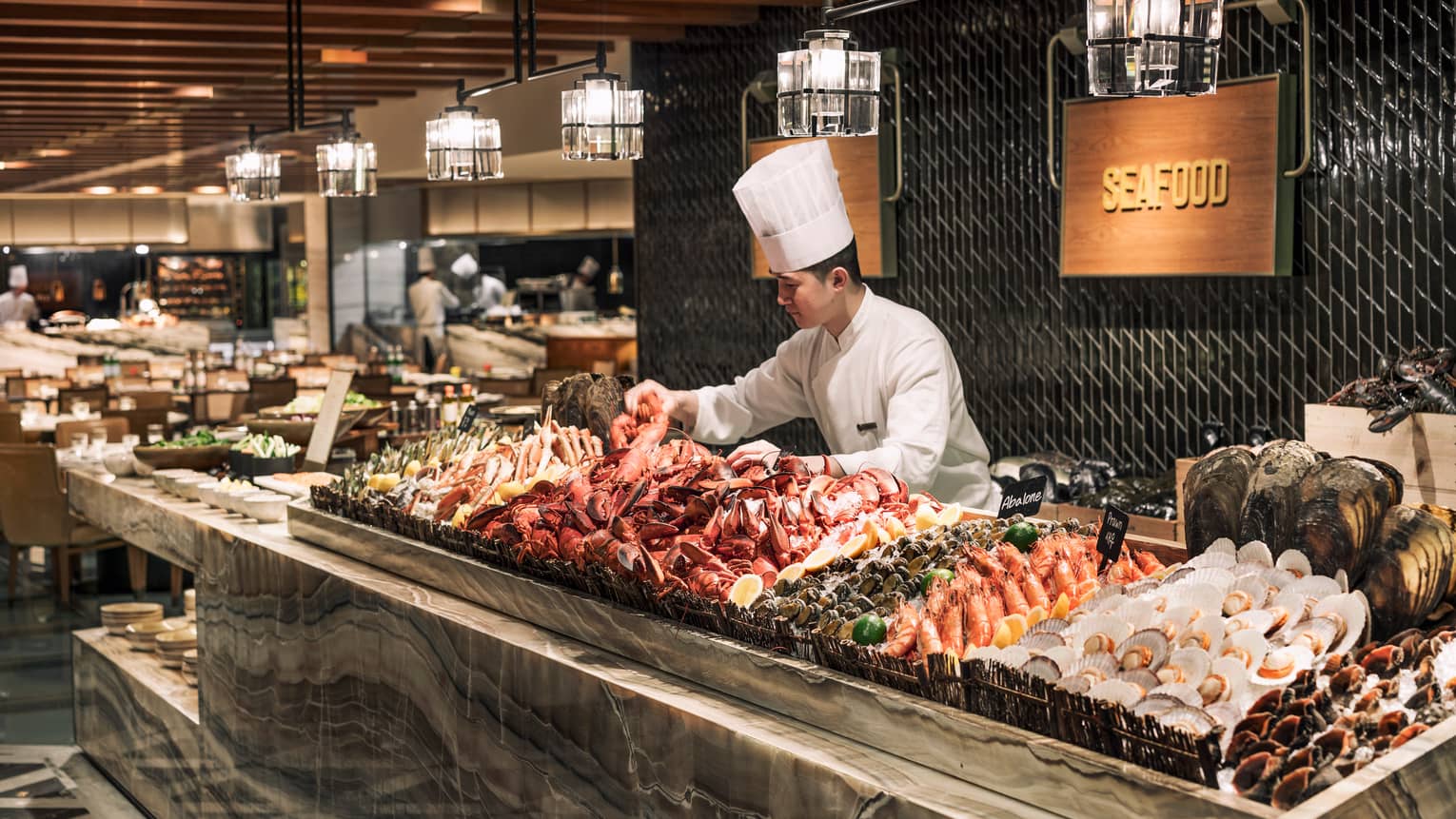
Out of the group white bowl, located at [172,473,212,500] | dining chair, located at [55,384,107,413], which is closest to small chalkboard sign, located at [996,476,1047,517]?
white bowl, located at [172,473,212,500]

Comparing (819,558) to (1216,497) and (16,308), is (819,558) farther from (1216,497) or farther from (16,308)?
(16,308)

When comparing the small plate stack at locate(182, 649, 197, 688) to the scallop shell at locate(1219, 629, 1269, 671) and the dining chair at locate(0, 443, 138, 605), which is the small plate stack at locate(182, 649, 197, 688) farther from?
the scallop shell at locate(1219, 629, 1269, 671)

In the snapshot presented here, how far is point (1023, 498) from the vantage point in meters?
2.65

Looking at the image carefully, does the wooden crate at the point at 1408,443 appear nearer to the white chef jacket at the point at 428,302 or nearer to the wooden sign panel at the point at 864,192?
the wooden sign panel at the point at 864,192

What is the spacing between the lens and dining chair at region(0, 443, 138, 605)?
7086mm

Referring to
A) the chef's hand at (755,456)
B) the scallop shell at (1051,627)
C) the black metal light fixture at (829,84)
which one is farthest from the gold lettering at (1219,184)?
the scallop shell at (1051,627)

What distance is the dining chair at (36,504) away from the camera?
7086 mm

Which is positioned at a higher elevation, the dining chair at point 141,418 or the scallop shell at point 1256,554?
the scallop shell at point 1256,554

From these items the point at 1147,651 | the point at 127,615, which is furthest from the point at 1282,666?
the point at 127,615

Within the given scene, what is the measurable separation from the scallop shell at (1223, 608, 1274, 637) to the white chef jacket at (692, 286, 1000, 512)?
130cm

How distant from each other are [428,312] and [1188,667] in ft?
43.2

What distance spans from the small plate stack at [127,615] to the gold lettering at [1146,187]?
3696mm

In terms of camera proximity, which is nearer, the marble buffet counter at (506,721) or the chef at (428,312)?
the marble buffet counter at (506,721)

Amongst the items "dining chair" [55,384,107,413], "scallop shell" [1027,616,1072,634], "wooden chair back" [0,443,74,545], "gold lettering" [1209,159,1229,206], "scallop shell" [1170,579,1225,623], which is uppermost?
"gold lettering" [1209,159,1229,206]
